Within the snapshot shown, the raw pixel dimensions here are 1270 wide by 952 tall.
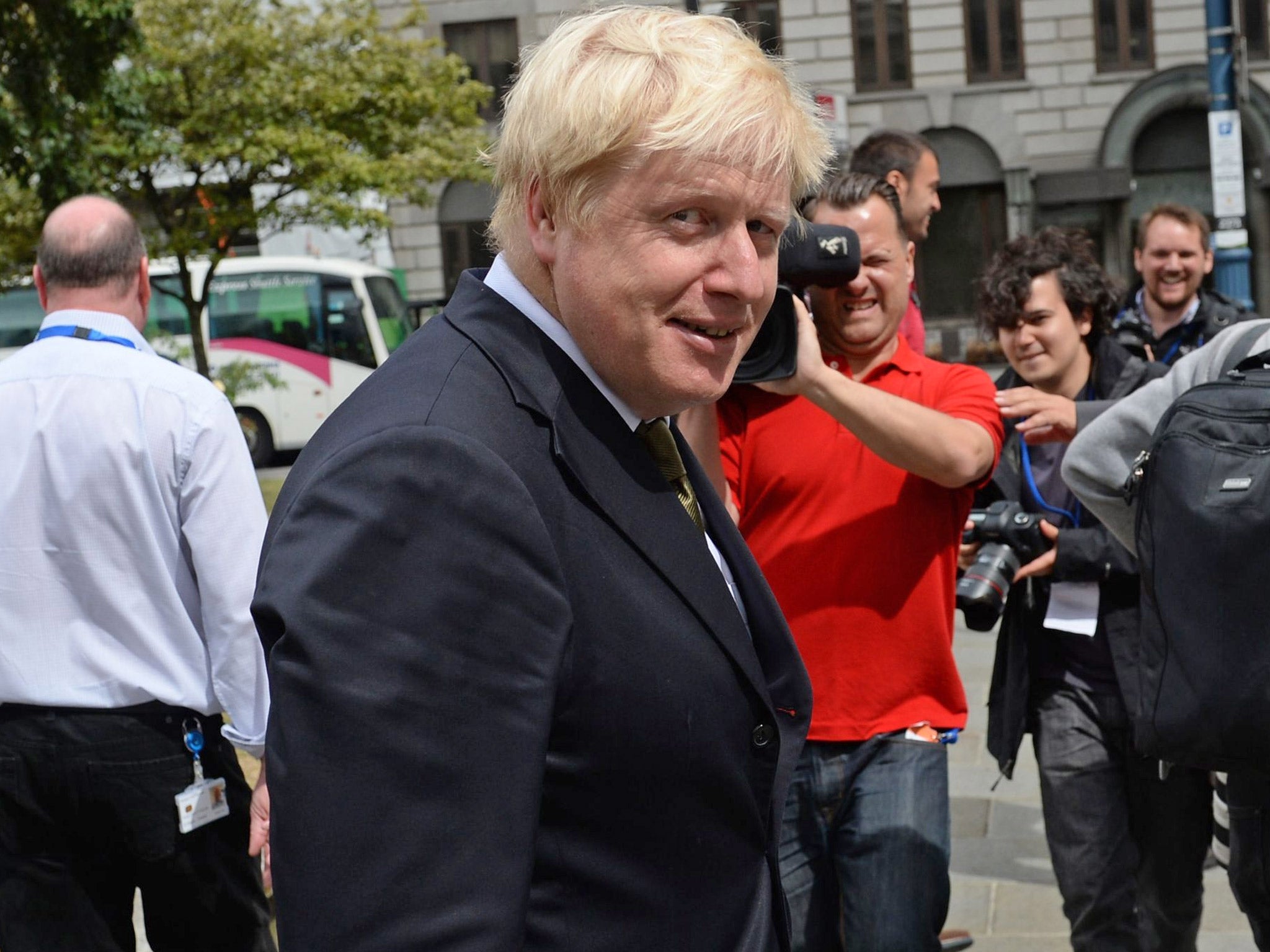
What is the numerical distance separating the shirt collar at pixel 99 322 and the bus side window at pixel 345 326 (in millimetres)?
19214

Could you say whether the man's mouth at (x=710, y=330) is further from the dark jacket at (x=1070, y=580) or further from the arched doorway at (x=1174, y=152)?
the arched doorway at (x=1174, y=152)

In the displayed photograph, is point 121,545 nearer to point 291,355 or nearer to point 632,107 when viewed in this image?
point 632,107

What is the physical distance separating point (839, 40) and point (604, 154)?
26.6 meters

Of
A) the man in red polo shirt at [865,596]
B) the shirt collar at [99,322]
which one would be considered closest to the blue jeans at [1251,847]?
the man in red polo shirt at [865,596]

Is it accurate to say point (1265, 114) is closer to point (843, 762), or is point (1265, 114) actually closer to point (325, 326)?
point (325, 326)

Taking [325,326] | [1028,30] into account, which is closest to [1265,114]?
[1028,30]

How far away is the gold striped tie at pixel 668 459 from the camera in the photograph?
171 cm

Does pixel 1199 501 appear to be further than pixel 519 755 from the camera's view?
Yes

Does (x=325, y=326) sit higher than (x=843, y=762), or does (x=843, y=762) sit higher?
(x=325, y=326)

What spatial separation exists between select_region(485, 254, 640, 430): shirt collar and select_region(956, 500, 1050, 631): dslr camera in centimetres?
180

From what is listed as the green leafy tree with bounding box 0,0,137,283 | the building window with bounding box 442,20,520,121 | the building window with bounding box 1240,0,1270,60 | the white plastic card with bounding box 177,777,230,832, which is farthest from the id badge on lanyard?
the building window with bounding box 1240,0,1270,60

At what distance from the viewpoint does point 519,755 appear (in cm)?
133

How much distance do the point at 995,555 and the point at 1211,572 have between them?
3.22 ft

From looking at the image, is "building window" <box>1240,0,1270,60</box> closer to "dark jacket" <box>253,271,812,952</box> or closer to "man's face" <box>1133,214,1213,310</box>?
"man's face" <box>1133,214,1213,310</box>
